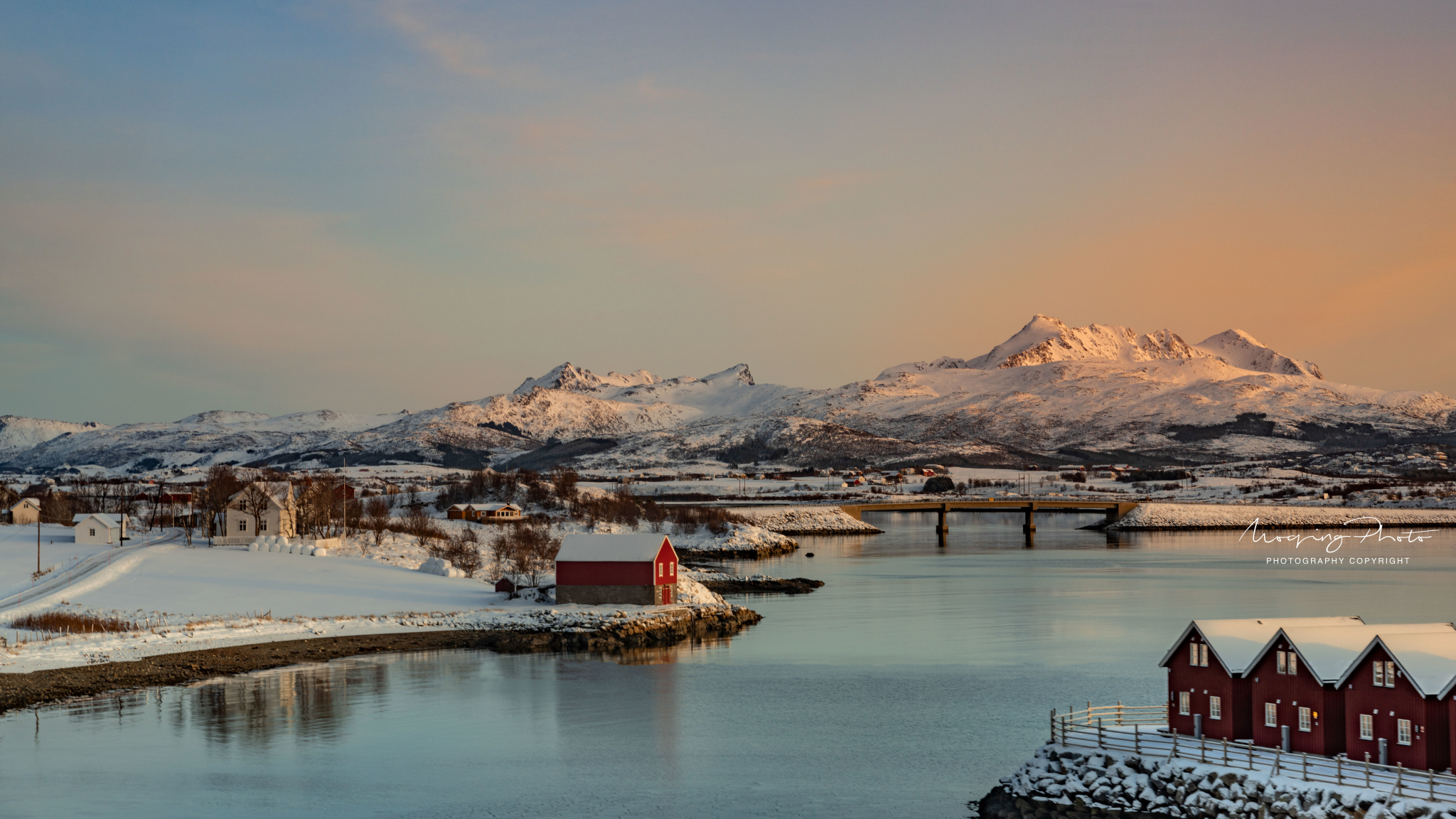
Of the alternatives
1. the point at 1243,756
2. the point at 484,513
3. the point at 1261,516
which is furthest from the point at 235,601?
the point at 1261,516

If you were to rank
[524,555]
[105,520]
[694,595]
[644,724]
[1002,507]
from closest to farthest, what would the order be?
1. [644,724]
2. [694,595]
3. [524,555]
4. [105,520]
5. [1002,507]

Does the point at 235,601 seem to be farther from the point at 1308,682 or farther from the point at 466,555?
the point at 1308,682

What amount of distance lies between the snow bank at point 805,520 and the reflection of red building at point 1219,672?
324 feet

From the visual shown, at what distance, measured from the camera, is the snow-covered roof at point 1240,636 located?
2614 cm

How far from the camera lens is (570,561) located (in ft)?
190

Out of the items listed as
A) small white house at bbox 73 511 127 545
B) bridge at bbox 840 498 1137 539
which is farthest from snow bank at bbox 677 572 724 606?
bridge at bbox 840 498 1137 539

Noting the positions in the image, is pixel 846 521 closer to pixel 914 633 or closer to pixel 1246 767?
pixel 914 633

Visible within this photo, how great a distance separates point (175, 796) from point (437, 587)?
111ft

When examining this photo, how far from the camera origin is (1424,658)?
2345cm

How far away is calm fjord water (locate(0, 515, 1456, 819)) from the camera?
28.2 metres

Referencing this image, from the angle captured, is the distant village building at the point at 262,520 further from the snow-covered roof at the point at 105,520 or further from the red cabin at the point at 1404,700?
the red cabin at the point at 1404,700

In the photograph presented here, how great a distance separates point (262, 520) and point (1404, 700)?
68448 millimetres

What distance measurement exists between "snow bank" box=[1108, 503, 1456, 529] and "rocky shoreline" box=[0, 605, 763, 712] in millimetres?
88067

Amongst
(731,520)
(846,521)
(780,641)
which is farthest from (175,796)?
(846,521)
